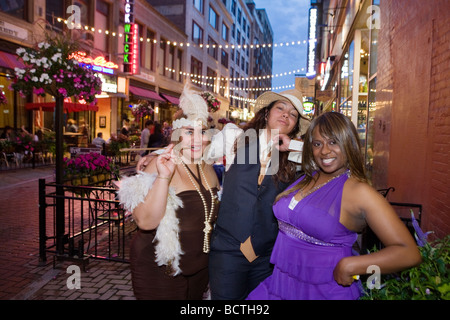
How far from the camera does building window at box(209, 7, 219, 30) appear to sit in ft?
123

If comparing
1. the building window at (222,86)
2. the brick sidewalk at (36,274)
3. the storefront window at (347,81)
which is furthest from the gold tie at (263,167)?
the building window at (222,86)

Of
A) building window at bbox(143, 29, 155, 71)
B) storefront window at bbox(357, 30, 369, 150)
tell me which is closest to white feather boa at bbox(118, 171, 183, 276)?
storefront window at bbox(357, 30, 369, 150)

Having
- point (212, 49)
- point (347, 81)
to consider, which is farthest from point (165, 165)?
point (212, 49)

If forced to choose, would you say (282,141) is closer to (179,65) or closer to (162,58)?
(162,58)

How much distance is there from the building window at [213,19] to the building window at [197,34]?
12.0 ft

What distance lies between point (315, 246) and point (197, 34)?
1367 inches

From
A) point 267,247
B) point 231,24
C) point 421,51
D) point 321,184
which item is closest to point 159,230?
point 267,247

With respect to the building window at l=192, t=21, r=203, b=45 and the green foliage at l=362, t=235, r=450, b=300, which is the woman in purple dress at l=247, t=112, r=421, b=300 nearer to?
the green foliage at l=362, t=235, r=450, b=300

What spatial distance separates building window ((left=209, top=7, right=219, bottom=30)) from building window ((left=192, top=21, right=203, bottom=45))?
12.0ft

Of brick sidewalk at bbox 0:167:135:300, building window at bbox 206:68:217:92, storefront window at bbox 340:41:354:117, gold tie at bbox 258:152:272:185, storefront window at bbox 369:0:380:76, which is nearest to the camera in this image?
gold tie at bbox 258:152:272:185

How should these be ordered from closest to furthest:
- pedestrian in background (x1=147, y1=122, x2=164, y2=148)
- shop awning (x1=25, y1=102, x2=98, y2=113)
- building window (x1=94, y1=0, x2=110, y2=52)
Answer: pedestrian in background (x1=147, y1=122, x2=164, y2=148) → shop awning (x1=25, y1=102, x2=98, y2=113) → building window (x1=94, y1=0, x2=110, y2=52)

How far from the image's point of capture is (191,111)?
2.55 metres

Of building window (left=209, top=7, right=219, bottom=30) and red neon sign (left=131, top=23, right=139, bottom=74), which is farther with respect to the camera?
building window (left=209, top=7, right=219, bottom=30)

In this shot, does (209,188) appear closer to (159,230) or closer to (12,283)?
(159,230)
